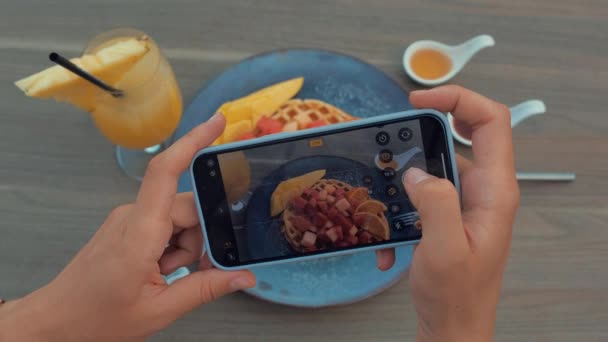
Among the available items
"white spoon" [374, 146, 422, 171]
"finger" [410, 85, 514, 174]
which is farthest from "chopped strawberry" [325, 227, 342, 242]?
"finger" [410, 85, 514, 174]

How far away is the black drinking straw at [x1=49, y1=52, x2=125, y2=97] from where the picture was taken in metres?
0.58

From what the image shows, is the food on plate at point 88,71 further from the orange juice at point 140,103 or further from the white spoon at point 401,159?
the white spoon at point 401,159

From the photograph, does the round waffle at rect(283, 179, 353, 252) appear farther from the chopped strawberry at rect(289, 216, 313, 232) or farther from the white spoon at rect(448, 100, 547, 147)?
the white spoon at rect(448, 100, 547, 147)

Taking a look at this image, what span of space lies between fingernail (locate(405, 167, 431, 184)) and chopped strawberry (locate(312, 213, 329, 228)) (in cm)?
15

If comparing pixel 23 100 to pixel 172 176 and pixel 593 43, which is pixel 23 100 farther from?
pixel 593 43

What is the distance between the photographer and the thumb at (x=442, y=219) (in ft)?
1.71

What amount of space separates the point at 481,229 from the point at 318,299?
300mm

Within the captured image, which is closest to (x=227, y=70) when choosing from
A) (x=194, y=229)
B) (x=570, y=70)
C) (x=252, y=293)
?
(x=194, y=229)

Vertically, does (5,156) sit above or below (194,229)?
above

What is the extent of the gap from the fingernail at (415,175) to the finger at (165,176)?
29 centimetres

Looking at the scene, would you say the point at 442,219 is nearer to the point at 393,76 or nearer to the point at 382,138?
the point at 382,138

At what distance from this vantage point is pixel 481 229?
58 cm

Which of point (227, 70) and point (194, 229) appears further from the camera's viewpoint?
point (227, 70)

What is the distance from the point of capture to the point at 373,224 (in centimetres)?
66
